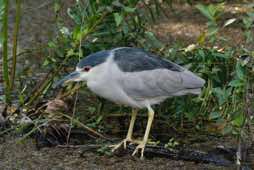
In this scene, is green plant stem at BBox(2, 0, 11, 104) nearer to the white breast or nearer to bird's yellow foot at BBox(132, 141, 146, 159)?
the white breast

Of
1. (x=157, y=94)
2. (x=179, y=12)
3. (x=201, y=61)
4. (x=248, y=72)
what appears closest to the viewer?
(x=248, y=72)

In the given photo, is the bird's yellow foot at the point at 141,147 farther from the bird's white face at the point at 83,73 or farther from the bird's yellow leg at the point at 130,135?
the bird's white face at the point at 83,73

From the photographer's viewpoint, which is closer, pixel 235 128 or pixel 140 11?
pixel 235 128

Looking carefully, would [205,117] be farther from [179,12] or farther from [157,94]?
[179,12]

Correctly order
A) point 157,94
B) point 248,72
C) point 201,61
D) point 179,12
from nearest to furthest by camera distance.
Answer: point 248,72
point 157,94
point 201,61
point 179,12

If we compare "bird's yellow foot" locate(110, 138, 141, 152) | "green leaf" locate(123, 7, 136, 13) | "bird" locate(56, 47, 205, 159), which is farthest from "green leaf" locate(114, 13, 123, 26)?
"bird's yellow foot" locate(110, 138, 141, 152)

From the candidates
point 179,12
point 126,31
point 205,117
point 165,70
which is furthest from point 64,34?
point 179,12

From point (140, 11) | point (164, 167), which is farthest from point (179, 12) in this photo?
point (164, 167)

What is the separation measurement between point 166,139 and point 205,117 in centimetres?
33

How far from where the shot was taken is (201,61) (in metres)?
4.55

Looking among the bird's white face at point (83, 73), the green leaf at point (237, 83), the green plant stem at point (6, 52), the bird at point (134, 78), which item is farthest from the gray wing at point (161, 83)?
the green plant stem at point (6, 52)

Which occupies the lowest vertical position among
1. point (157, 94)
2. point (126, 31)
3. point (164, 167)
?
point (164, 167)

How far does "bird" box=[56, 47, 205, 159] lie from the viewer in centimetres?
416

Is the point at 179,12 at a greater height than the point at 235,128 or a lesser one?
greater
